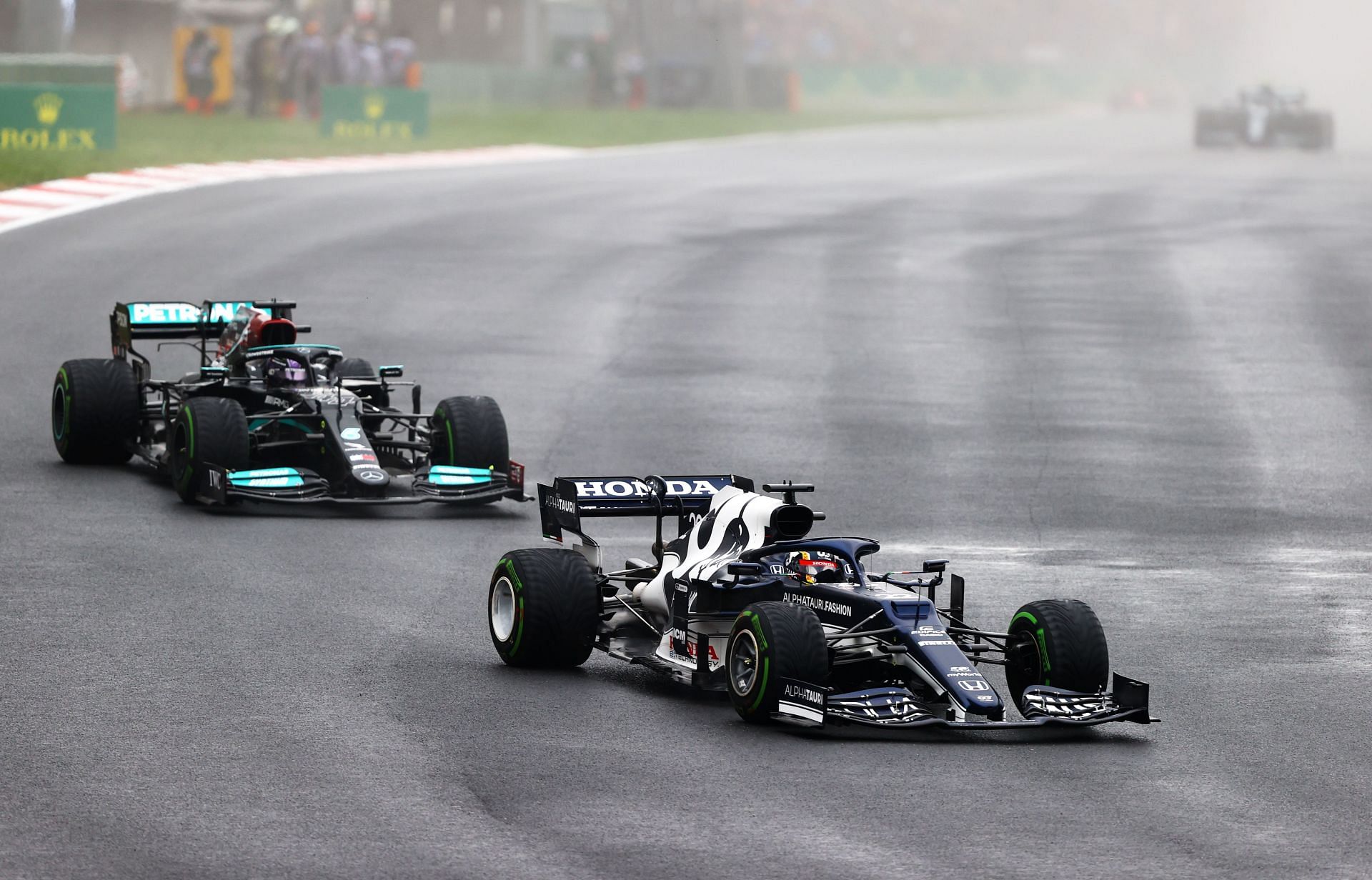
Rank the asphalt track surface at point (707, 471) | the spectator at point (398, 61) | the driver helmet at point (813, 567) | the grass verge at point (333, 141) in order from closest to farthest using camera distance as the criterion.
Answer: the asphalt track surface at point (707, 471), the driver helmet at point (813, 567), the grass verge at point (333, 141), the spectator at point (398, 61)

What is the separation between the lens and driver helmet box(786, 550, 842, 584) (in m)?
10.7

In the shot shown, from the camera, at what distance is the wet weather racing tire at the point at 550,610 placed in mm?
11219

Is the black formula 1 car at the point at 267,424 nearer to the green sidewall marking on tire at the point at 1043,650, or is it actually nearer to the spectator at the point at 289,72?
the green sidewall marking on tire at the point at 1043,650

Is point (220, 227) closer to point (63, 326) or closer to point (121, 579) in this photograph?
point (63, 326)

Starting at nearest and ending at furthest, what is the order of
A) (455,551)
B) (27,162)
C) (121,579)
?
(121,579) → (455,551) → (27,162)

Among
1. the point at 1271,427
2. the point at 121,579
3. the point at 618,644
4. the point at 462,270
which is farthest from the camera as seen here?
the point at 462,270

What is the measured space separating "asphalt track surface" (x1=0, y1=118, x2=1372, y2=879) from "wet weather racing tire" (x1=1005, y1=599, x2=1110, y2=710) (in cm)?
32

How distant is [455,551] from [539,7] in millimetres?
64450

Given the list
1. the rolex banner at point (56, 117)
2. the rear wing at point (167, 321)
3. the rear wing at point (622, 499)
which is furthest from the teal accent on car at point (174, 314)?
the rolex banner at point (56, 117)

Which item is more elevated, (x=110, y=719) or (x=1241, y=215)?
(x=1241, y=215)

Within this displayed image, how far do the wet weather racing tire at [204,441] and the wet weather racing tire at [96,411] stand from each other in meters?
1.52

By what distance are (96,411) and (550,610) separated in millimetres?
7295

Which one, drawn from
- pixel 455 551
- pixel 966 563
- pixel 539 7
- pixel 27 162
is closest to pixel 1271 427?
pixel 966 563

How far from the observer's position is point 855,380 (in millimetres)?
22797
